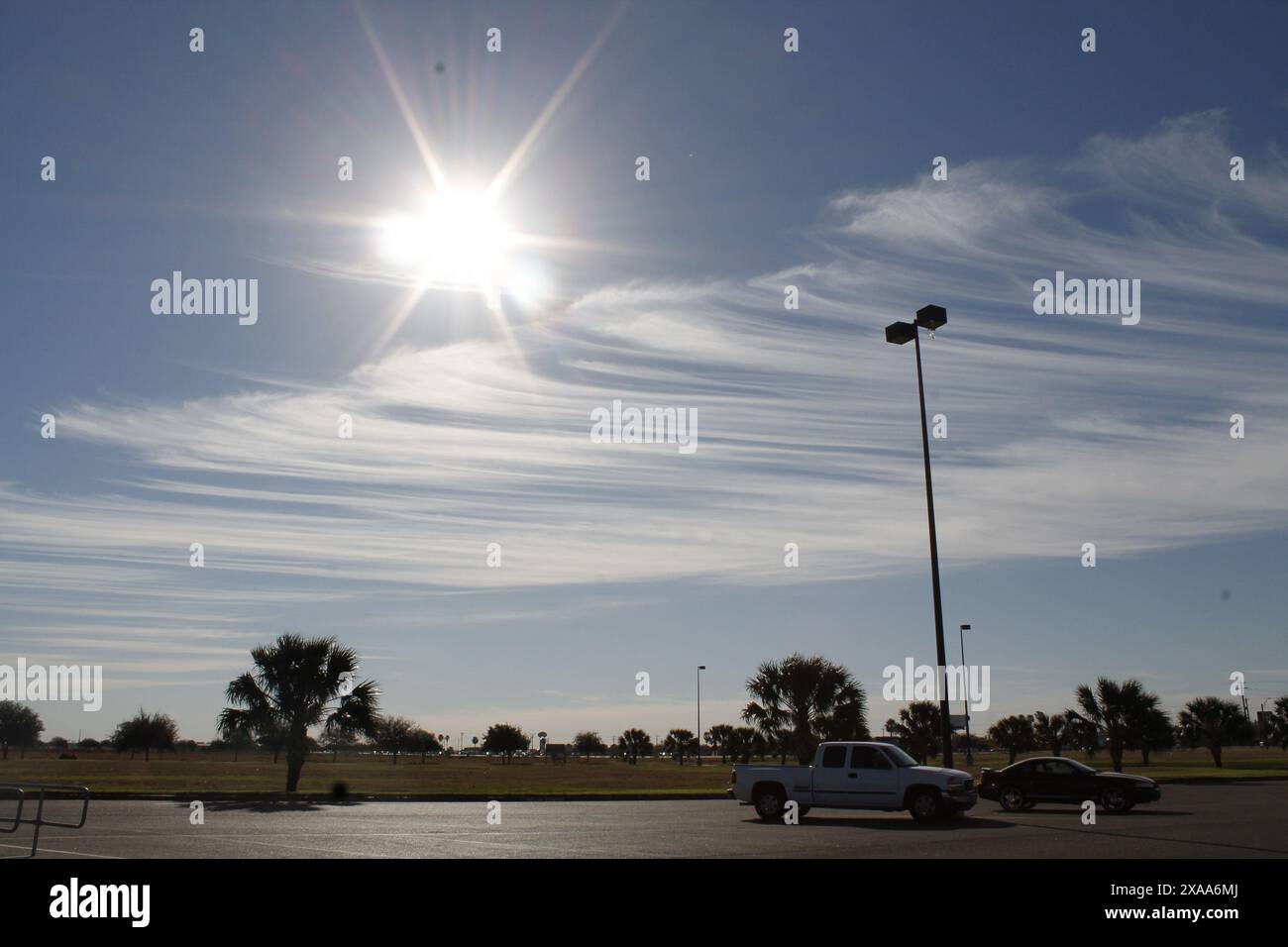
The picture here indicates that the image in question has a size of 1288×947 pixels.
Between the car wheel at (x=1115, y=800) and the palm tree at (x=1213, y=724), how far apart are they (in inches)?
1884

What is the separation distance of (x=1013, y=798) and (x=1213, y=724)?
50419 millimetres

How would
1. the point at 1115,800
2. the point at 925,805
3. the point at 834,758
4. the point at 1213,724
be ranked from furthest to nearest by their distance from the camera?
the point at 1213,724 → the point at 1115,800 → the point at 834,758 → the point at 925,805

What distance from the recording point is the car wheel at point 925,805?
2000 cm

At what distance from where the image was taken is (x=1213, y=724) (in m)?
64.8

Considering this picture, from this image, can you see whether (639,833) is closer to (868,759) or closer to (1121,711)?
(868,759)

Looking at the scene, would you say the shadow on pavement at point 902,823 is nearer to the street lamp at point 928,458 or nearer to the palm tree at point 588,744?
the street lamp at point 928,458

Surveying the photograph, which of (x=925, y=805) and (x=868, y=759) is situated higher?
(x=868, y=759)

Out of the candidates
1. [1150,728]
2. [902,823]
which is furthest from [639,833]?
[1150,728]

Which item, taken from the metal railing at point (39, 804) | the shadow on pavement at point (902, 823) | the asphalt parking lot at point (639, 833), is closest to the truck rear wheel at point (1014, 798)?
the asphalt parking lot at point (639, 833)
